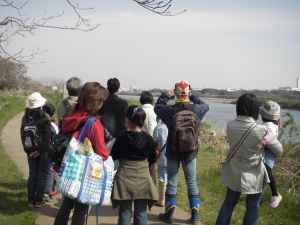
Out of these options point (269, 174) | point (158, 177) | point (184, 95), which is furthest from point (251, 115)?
point (158, 177)

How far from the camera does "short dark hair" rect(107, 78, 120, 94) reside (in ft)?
19.6

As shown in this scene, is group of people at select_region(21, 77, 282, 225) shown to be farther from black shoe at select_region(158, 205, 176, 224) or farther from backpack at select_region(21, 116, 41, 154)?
backpack at select_region(21, 116, 41, 154)

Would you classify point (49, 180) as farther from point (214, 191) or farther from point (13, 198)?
point (214, 191)

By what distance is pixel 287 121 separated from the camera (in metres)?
9.80

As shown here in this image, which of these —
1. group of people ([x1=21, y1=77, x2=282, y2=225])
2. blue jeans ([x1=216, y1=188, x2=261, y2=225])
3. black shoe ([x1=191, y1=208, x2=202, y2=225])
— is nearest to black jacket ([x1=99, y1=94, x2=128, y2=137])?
group of people ([x1=21, y1=77, x2=282, y2=225])

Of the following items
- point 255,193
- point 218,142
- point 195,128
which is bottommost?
point 218,142

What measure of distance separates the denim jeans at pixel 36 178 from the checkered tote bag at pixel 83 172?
2.06 m

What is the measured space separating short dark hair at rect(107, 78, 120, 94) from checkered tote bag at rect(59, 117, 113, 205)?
1.58 metres

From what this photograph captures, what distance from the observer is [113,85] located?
598cm

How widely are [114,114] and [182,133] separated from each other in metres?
0.91

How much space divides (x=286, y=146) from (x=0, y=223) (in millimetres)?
6206

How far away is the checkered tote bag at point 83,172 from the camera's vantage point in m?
4.38

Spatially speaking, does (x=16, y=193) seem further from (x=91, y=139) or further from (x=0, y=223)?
(x=91, y=139)

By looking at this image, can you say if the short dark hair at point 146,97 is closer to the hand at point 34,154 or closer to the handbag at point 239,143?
the hand at point 34,154
